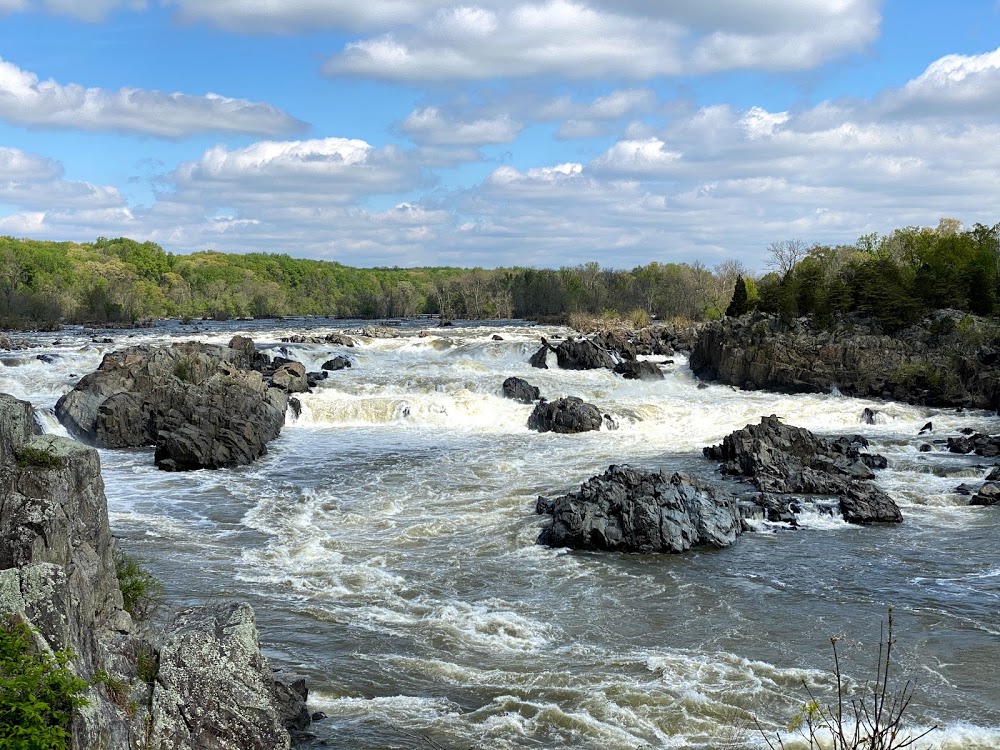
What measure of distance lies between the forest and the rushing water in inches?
766

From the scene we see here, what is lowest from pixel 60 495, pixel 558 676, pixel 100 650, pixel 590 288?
pixel 558 676

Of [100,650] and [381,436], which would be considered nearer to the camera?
[100,650]

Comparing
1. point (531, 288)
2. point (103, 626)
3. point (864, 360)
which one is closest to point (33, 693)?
point (103, 626)

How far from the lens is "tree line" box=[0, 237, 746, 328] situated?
90375mm

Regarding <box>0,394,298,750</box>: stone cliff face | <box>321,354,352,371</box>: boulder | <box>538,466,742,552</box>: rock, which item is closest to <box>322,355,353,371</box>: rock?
<box>321,354,352,371</box>: boulder

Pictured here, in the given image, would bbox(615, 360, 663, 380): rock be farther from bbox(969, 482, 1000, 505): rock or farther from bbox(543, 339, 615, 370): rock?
bbox(969, 482, 1000, 505): rock

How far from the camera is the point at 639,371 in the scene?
44812 mm

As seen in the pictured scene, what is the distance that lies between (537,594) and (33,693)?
31.9ft

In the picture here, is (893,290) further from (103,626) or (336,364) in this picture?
(103,626)

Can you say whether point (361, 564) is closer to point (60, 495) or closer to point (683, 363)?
point (60, 495)

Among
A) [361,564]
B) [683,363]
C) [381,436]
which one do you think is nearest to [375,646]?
[361,564]

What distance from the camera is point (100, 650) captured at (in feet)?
25.8

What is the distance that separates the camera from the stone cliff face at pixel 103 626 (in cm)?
718

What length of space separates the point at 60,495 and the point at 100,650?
5.15ft
